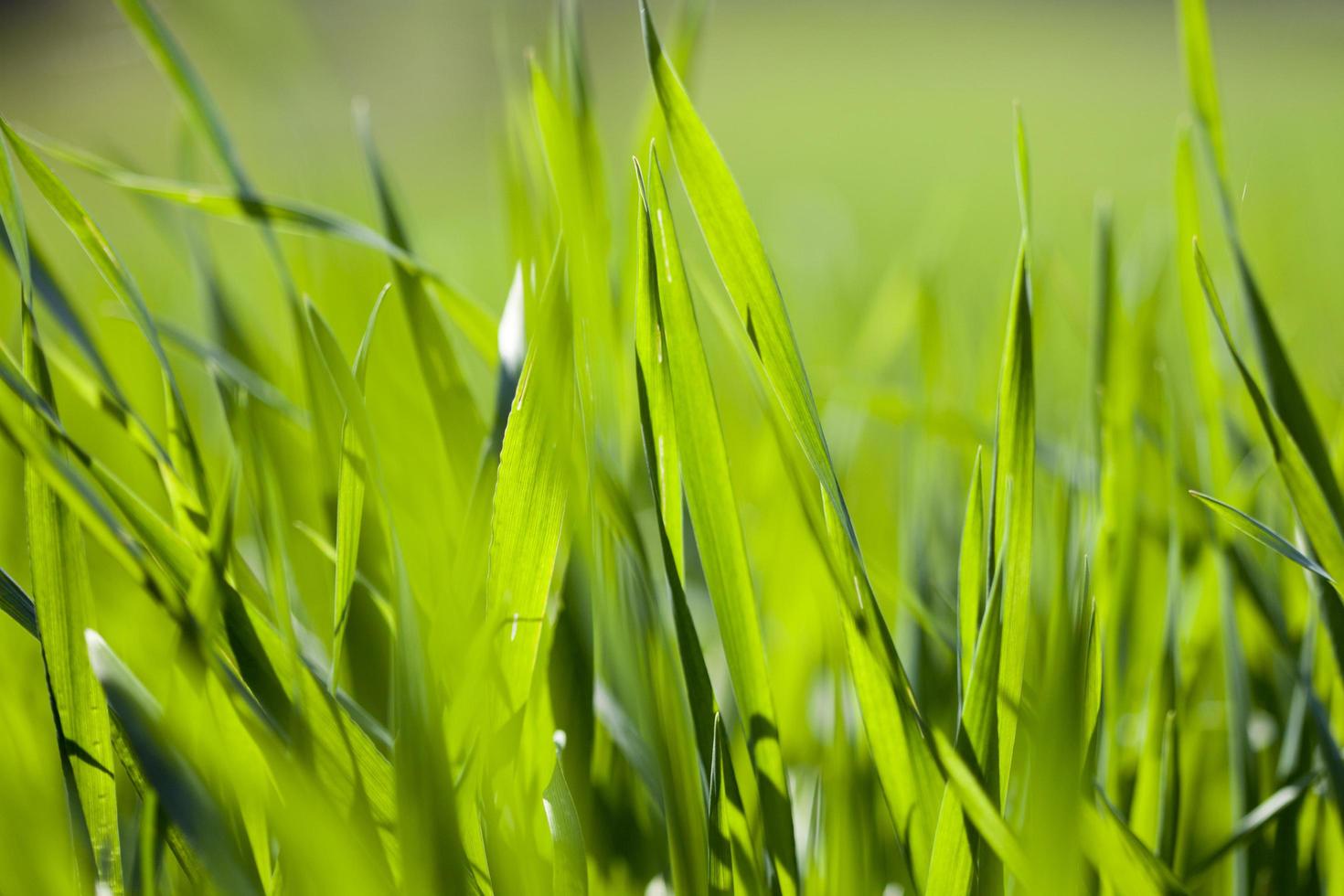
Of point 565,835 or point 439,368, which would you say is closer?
point 565,835

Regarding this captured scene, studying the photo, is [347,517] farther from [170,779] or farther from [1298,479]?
[1298,479]

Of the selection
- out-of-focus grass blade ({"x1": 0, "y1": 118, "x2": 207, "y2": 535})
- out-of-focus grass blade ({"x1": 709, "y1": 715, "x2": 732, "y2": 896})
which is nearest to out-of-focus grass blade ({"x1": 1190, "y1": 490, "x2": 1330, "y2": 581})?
out-of-focus grass blade ({"x1": 709, "y1": 715, "x2": 732, "y2": 896})

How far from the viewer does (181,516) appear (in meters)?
0.22

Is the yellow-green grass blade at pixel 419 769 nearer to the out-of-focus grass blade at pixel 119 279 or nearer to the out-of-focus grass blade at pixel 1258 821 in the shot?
the out-of-focus grass blade at pixel 119 279

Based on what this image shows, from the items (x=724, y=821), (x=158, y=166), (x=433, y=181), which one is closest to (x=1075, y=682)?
(x=724, y=821)

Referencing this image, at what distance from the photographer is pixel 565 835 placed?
7.6 inches

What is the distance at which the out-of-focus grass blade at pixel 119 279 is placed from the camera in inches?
8.9

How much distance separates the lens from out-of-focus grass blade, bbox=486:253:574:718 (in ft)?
0.67

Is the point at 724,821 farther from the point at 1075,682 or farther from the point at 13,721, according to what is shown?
the point at 13,721

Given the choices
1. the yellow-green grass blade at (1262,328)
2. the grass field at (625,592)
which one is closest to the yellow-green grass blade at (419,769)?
the grass field at (625,592)

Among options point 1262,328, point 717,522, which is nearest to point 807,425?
point 717,522

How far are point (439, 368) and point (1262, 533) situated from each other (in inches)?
8.8

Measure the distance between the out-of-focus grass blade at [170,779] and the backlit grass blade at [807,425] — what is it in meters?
0.13

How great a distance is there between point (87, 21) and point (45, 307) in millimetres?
351
